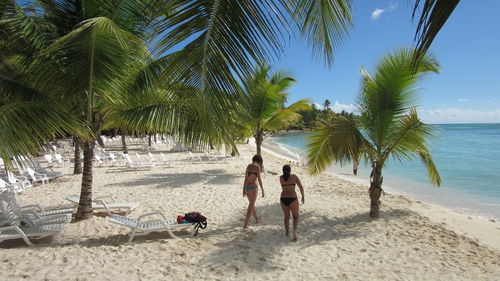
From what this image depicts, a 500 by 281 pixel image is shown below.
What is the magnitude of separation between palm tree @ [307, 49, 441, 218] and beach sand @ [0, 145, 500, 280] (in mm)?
1125

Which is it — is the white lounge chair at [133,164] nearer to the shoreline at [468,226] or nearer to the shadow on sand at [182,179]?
the shadow on sand at [182,179]

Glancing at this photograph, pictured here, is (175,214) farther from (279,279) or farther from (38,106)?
(38,106)

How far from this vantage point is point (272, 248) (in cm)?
444

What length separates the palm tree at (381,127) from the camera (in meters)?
5.59

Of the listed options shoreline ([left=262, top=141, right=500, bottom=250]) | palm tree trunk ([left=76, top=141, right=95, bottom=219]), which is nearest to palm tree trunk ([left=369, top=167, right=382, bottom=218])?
shoreline ([left=262, top=141, right=500, bottom=250])

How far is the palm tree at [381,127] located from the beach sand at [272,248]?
3.69 feet

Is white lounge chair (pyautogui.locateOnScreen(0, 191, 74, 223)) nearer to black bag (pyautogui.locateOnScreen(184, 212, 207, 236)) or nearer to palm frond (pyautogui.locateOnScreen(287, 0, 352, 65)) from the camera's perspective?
black bag (pyautogui.locateOnScreen(184, 212, 207, 236))

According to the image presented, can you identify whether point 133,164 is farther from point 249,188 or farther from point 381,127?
point 381,127

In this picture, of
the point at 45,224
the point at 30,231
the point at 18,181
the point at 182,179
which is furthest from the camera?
the point at 182,179

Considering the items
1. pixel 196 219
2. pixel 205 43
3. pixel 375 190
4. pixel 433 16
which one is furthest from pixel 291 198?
pixel 433 16

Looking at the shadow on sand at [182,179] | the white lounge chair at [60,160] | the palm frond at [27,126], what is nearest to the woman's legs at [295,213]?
the palm frond at [27,126]

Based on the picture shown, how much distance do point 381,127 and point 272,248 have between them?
10.8 feet

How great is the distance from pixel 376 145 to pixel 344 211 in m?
1.67

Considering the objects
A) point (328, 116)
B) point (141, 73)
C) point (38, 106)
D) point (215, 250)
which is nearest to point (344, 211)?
point (328, 116)
